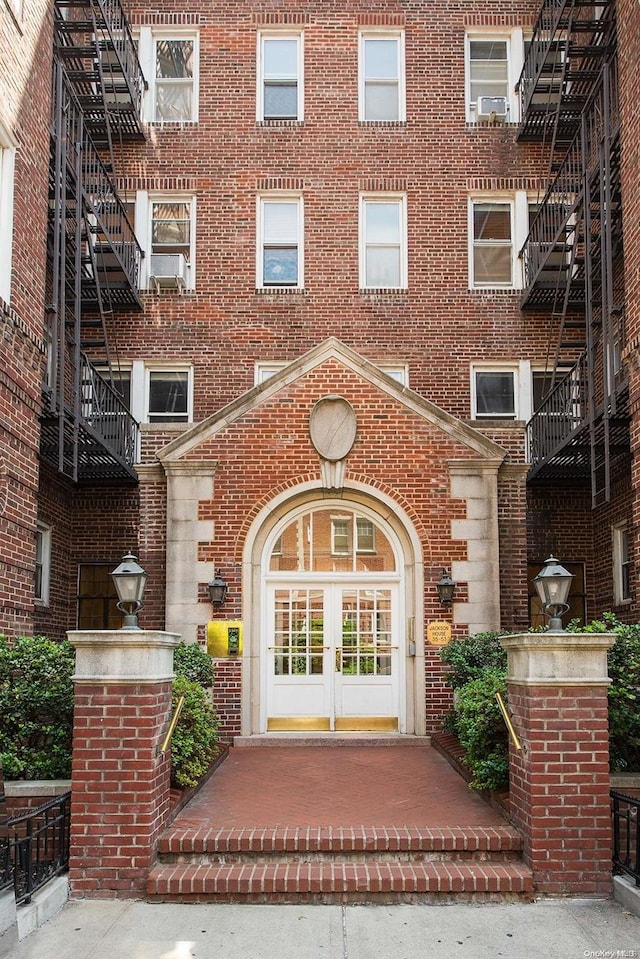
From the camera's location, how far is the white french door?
482 inches

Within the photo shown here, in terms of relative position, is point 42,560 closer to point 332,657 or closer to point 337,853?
point 332,657

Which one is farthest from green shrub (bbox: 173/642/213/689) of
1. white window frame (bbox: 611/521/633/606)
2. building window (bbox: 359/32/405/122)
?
building window (bbox: 359/32/405/122)

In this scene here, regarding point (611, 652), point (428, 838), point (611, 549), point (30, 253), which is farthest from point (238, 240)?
point (428, 838)

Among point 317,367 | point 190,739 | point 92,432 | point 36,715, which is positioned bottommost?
point 190,739

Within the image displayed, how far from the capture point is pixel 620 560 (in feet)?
50.9

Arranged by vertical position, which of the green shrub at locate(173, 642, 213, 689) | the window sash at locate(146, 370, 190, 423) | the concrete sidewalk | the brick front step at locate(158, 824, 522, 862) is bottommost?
the concrete sidewalk

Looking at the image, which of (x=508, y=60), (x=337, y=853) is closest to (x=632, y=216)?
(x=508, y=60)

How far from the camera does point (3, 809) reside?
7.74 metres

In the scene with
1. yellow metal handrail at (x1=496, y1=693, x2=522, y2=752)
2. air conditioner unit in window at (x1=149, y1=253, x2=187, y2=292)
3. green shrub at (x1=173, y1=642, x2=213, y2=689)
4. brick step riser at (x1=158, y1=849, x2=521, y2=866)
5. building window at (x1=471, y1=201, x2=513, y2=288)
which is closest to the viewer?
brick step riser at (x1=158, y1=849, x2=521, y2=866)

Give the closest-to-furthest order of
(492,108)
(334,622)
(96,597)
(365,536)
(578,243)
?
1. (334,622)
2. (365,536)
3. (578,243)
4. (96,597)
5. (492,108)

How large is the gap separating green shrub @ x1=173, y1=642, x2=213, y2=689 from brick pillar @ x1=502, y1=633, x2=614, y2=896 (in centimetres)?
481

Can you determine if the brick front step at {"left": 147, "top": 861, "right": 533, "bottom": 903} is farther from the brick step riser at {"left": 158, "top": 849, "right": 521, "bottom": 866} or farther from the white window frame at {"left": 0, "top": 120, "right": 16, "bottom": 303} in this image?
the white window frame at {"left": 0, "top": 120, "right": 16, "bottom": 303}

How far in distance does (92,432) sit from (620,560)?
888cm

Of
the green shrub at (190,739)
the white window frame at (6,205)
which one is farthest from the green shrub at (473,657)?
the white window frame at (6,205)
